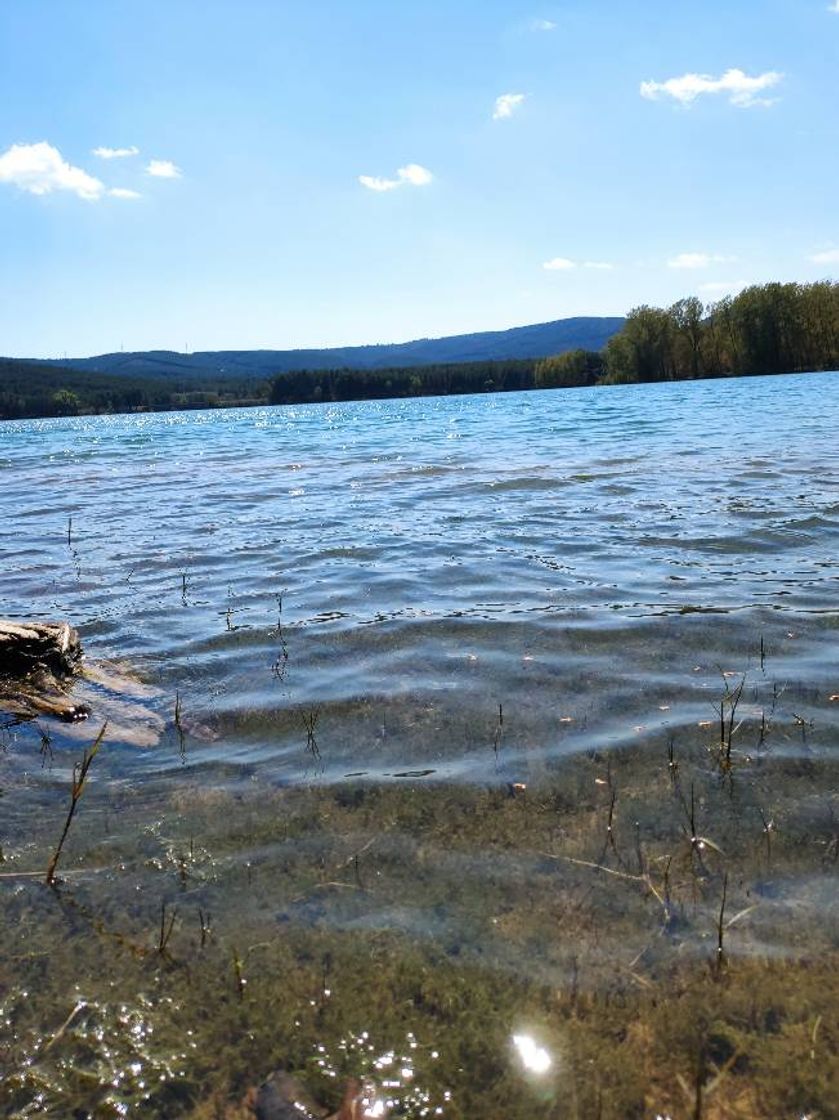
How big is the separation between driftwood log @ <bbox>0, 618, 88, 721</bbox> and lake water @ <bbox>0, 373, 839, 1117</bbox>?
0.21 m

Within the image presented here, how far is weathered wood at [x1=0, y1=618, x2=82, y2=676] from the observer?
5.45m

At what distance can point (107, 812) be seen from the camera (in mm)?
3709

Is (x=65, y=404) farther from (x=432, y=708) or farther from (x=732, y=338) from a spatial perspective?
(x=432, y=708)

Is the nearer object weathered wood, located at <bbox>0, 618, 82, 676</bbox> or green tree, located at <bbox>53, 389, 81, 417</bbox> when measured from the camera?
weathered wood, located at <bbox>0, 618, 82, 676</bbox>

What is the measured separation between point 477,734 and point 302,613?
3080 millimetres

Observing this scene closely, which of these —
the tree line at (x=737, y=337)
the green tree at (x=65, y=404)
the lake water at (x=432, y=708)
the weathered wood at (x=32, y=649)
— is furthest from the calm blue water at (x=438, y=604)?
the green tree at (x=65, y=404)

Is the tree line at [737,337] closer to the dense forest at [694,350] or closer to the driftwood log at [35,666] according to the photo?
the dense forest at [694,350]

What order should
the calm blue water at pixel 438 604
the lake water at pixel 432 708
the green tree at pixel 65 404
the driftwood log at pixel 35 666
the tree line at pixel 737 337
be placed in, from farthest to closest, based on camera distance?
1. the green tree at pixel 65 404
2. the tree line at pixel 737 337
3. the driftwood log at pixel 35 666
4. the calm blue water at pixel 438 604
5. the lake water at pixel 432 708

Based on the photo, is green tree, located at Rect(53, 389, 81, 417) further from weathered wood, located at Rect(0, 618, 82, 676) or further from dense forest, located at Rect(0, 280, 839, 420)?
weathered wood, located at Rect(0, 618, 82, 676)

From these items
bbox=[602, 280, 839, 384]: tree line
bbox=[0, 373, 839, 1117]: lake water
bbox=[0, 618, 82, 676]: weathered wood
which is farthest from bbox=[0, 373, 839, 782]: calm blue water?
bbox=[602, 280, 839, 384]: tree line

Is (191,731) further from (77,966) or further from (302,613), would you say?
(302,613)

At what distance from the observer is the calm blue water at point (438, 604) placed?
4.62 metres

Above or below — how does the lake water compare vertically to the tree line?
below

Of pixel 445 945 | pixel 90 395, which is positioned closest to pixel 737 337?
pixel 445 945
